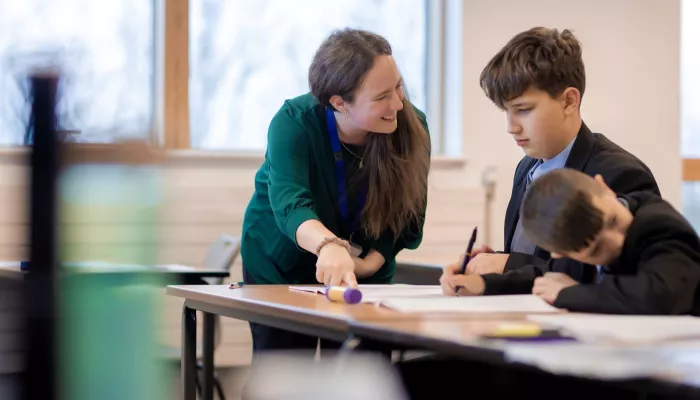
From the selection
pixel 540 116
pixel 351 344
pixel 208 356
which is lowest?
pixel 208 356

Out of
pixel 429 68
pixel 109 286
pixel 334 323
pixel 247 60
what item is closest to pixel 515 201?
pixel 334 323

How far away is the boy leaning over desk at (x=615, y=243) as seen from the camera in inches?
52.2

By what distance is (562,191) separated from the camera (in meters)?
1.37

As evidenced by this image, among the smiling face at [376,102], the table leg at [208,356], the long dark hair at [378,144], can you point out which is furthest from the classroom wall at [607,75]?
the table leg at [208,356]

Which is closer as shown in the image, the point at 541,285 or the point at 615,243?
the point at 615,243

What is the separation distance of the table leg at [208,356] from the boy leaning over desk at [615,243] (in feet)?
2.88

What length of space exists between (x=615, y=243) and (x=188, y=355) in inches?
39.2

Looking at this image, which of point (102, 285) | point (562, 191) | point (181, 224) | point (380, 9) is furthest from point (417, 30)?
point (102, 285)

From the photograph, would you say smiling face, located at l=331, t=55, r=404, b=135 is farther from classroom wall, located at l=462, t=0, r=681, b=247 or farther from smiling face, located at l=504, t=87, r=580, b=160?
classroom wall, located at l=462, t=0, r=681, b=247

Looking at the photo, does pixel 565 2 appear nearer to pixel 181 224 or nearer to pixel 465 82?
pixel 465 82

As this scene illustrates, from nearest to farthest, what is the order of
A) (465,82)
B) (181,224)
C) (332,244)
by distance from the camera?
(332,244) < (181,224) < (465,82)

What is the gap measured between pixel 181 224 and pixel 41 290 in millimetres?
3443

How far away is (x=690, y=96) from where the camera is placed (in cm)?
534

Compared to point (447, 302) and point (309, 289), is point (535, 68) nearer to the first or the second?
point (447, 302)
